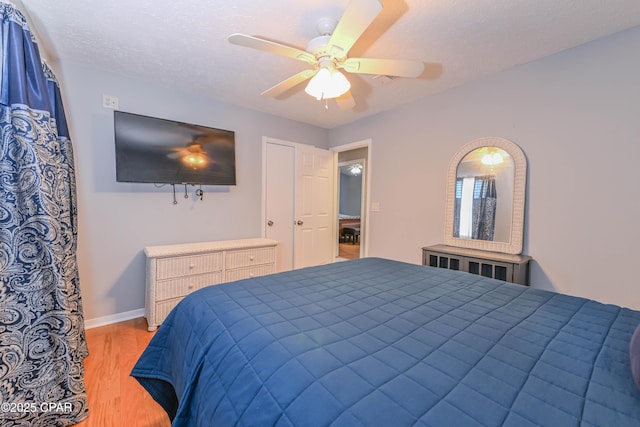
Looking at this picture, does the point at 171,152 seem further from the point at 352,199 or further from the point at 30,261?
the point at 352,199

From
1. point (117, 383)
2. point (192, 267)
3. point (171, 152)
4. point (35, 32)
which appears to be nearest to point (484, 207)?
point (192, 267)

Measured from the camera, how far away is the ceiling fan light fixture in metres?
1.71

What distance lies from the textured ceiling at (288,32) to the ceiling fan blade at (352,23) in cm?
29

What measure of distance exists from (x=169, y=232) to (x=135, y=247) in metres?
0.34

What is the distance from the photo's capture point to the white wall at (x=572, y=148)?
186 cm

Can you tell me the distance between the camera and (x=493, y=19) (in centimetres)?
172

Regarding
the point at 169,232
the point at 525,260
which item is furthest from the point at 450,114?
the point at 169,232

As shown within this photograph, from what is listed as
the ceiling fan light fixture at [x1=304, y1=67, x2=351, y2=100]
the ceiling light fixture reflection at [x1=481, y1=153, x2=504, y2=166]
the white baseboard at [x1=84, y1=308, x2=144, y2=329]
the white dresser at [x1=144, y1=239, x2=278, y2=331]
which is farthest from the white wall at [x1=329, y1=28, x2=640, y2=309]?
the white baseboard at [x1=84, y1=308, x2=144, y2=329]

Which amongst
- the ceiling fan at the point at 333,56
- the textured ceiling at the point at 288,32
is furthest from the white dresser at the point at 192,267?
the ceiling fan at the point at 333,56

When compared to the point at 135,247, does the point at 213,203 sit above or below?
above

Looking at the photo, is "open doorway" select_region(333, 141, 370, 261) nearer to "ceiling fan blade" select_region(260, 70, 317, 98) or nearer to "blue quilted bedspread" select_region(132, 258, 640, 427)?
"ceiling fan blade" select_region(260, 70, 317, 98)

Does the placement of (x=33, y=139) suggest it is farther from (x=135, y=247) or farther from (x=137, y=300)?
(x=137, y=300)

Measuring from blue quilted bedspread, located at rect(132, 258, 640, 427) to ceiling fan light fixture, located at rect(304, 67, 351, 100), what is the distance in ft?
4.24

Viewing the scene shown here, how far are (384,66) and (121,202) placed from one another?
2688mm
